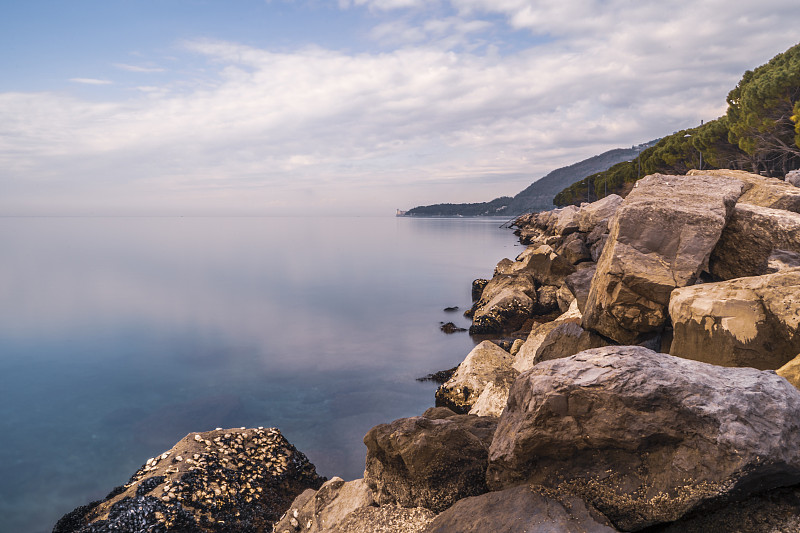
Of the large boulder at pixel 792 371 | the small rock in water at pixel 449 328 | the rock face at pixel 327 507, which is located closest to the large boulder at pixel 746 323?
the large boulder at pixel 792 371

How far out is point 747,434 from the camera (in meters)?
3.85

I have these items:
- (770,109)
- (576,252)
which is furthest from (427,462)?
(770,109)

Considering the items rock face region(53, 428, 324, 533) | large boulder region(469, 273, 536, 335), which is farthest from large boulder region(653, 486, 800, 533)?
large boulder region(469, 273, 536, 335)

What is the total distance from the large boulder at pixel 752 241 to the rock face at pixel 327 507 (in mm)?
7191

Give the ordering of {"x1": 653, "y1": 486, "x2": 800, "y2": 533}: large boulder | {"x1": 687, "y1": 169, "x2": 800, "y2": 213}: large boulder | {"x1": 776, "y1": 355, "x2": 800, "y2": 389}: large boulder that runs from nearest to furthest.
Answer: {"x1": 653, "y1": 486, "x2": 800, "y2": 533}: large boulder < {"x1": 776, "y1": 355, "x2": 800, "y2": 389}: large boulder < {"x1": 687, "y1": 169, "x2": 800, "y2": 213}: large boulder

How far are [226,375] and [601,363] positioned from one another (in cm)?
1697

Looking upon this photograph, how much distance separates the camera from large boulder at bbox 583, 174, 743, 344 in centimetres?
743

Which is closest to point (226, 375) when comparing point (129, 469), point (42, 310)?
point (129, 469)

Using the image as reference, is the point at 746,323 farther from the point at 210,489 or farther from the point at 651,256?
the point at 210,489

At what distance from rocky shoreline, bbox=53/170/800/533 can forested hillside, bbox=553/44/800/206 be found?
116ft

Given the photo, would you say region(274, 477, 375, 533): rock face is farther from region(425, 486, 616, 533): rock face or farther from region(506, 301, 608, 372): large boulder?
region(506, 301, 608, 372): large boulder

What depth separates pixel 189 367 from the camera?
65.1ft

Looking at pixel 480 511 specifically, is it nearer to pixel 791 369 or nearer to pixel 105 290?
pixel 791 369

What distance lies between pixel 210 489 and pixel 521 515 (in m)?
5.91
